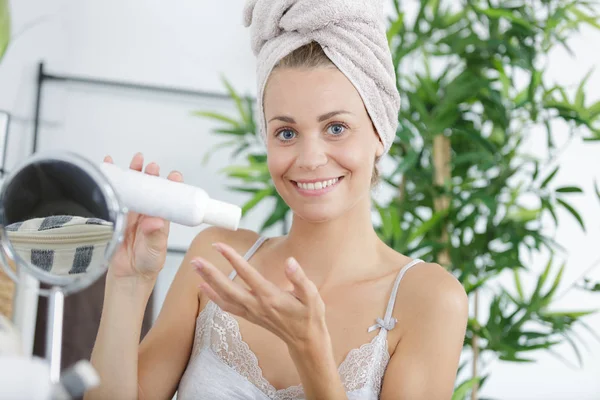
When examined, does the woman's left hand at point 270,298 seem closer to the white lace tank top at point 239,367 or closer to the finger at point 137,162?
the finger at point 137,162

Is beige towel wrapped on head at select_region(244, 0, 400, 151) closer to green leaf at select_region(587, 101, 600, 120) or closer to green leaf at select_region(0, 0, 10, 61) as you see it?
green leaf at select_region(0, 0, 10, 61)

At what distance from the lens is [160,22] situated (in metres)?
2.19

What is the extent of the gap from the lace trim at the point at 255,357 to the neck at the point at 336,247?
0.42 ft

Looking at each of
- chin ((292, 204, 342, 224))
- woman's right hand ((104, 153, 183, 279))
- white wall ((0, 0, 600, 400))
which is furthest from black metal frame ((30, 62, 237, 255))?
woman's right hand ((104, 153, 183, 279))

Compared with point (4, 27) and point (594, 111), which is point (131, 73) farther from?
point (594, 111)

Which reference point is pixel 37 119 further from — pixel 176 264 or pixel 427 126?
pixel 427 126

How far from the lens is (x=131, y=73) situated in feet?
7.07

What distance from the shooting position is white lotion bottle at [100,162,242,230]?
0.59 metres

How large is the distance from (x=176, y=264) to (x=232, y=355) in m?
1.18

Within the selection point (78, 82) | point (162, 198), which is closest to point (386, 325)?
point (162, 198)

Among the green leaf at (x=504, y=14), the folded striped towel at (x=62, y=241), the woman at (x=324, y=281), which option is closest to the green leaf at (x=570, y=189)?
the green leaf at (x=504, y=14)

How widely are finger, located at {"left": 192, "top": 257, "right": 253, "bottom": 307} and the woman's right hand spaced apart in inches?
4.3

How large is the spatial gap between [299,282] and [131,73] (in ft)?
5.50

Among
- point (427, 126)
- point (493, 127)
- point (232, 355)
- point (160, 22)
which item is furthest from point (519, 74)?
point (232, 355)
